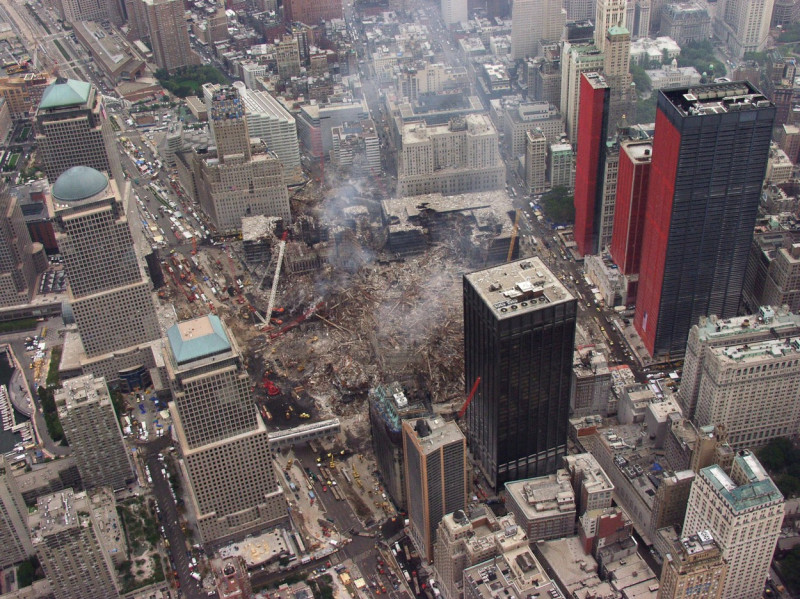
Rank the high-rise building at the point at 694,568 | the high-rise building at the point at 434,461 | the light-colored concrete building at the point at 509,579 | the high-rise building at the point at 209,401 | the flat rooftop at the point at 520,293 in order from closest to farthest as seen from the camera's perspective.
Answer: the high-rise building at the point at 694,568 < the light-colored concrete building at the point at 509,579 < the high-rise building at the point at 209,401 < the high-rise building at the point at 434,461 < the flat rooftop at the point at 520,293

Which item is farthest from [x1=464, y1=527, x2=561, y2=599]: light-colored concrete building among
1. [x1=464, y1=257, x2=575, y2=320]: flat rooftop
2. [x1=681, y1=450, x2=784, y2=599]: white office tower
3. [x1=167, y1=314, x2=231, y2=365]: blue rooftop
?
[x1=167, y1=314, x2=231, y2=365]: blue rooftop

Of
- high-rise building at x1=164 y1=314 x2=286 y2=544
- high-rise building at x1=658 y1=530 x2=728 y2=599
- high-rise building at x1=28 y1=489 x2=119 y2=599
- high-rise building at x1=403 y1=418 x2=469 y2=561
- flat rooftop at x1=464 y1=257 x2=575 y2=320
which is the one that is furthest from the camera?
flat rooftop at x1=464 y1=257 x2=575 y2=320

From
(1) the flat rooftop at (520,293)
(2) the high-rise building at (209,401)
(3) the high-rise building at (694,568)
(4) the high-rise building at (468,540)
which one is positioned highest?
(1) the flat rooftop at (520,293)

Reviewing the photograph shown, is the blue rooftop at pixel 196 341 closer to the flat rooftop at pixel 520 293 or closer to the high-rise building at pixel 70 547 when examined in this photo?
the high-rise building at pixel 70 547

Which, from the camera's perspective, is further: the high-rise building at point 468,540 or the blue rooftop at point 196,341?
the high-rise building at point 468,540

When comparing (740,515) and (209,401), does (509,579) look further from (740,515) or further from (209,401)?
(209,401)

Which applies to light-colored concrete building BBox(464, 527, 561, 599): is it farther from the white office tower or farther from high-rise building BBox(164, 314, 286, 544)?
high-rise building BBox(164, 314, 286, 544)

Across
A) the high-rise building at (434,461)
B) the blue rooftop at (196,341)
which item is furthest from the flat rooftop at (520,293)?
the blue rooftop at (196,341)

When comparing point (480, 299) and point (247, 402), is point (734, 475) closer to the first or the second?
point (480, 299)
